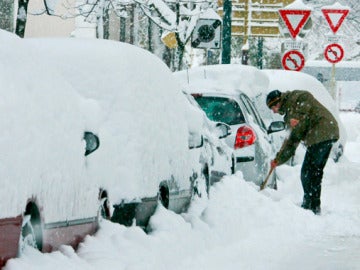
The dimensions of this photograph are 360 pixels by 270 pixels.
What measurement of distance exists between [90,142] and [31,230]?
92 centimetres

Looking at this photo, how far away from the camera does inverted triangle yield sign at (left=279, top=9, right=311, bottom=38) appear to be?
2031 cm

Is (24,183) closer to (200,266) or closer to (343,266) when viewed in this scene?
(200,266)

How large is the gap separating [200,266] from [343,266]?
116 cm

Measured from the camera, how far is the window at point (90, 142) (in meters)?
6.56

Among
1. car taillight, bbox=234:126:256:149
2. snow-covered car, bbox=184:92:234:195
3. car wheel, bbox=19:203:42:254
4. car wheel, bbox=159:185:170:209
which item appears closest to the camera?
car wheel, bbox=19:203:42:254

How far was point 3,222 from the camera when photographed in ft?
17.0

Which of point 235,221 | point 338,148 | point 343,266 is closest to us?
point 343,266

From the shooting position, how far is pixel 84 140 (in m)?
6.54

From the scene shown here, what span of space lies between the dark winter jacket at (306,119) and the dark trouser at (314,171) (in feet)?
0.35

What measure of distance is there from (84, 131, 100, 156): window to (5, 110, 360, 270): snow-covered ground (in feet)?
1.96

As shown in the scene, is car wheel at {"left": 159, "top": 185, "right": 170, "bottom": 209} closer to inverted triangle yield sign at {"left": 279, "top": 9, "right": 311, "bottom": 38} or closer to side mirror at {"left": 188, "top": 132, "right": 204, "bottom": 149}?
side mirror at {"left": 188, "top": 132, "right": 204, "bottom": 149}

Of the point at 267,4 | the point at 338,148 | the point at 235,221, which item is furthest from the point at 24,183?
the point at 267,4

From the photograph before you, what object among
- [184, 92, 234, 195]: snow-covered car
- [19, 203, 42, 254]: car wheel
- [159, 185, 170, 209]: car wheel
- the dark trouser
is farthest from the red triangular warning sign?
[19, 203, 42, 254]: car wheel

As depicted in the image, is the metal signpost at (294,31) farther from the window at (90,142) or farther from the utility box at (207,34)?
the window at (90,142)
